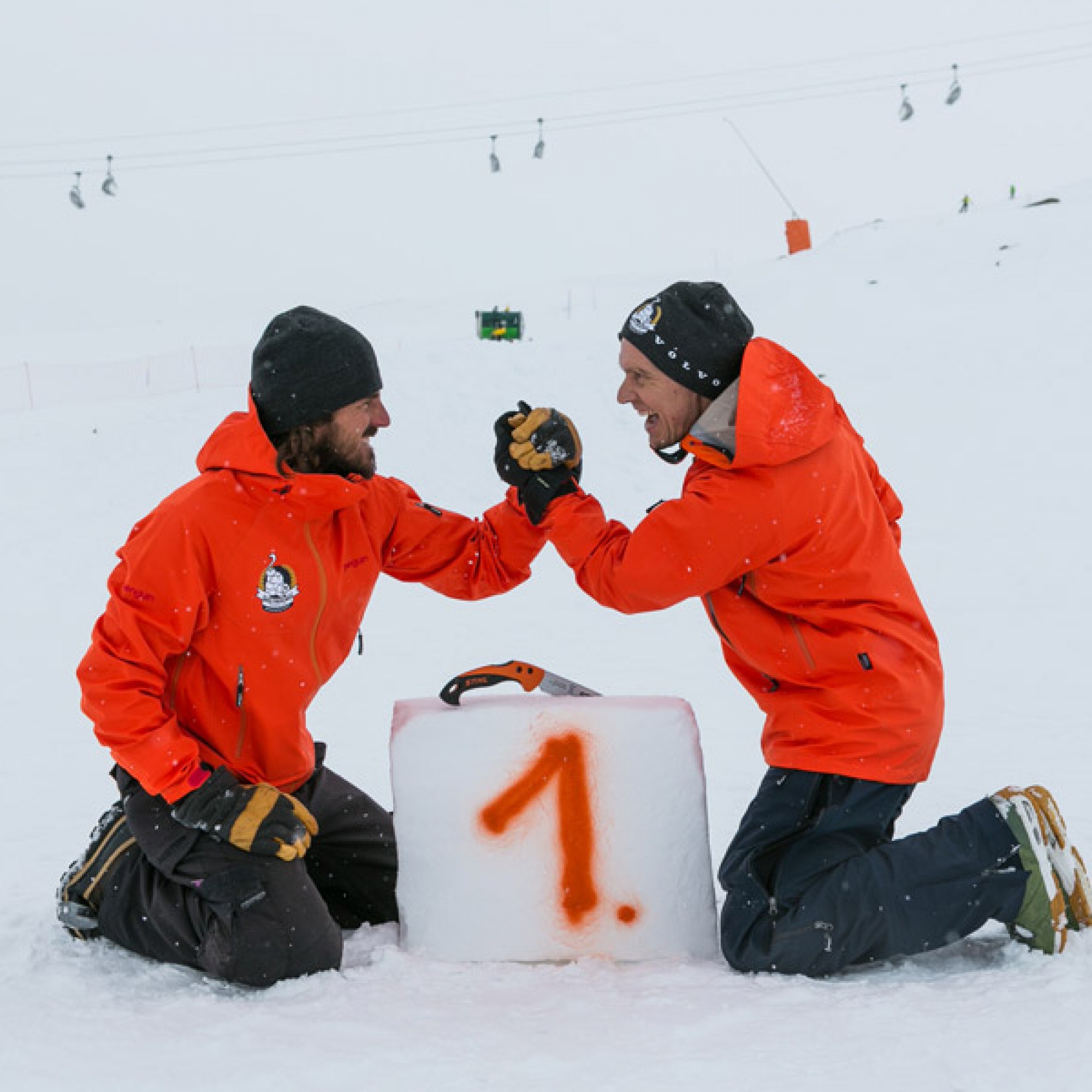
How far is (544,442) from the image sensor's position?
10.6 feet

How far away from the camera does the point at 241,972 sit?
2.91m

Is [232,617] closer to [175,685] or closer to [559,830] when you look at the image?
[175,685]

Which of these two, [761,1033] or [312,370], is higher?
[312,370]

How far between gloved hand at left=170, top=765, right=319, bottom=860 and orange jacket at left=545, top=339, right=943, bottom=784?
0.94 m

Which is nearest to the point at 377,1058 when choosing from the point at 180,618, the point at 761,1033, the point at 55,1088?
the point at 55,1088

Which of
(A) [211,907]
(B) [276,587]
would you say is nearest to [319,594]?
Result: (B) [276,587]

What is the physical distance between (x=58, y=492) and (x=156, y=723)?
8.88 m

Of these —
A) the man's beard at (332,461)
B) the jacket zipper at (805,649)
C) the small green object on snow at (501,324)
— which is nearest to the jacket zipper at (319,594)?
the man's beard at (332,461)

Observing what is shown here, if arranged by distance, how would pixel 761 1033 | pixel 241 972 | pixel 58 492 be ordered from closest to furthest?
1. pixel 761 1033
2. pixel 241 972
3. pixel 58 492

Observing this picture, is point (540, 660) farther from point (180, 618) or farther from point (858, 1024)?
point (858, 1024)

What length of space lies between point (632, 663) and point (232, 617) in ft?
13.3

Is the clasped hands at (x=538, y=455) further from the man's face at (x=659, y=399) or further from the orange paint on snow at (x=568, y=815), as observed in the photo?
the orange paint on snow at (x=568, y=815)

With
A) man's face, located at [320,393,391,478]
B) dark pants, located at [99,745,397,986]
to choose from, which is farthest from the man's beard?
dark pants, located at [99,745,397,986]

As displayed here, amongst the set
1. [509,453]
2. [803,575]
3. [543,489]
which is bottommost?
[803,575]
